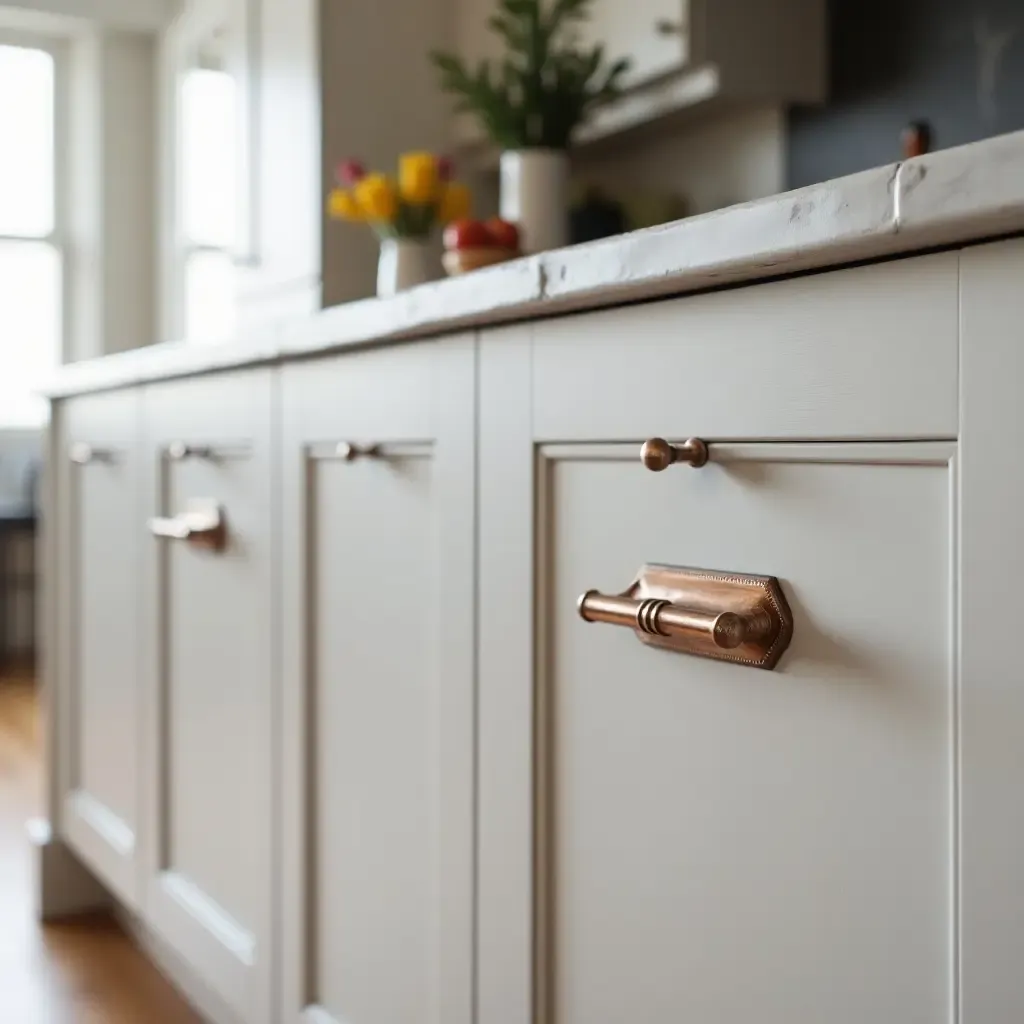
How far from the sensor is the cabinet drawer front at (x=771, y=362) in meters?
0.60

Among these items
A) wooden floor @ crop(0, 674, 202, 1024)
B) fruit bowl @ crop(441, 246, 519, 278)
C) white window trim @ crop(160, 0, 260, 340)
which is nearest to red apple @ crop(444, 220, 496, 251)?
fruit bowl @ crop(441, 246, 519, 278)

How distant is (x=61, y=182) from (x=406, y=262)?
131 inches

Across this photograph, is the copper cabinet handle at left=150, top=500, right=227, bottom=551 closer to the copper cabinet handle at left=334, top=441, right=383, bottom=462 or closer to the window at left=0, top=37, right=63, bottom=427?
the copper cabinet handle at left=334, top=441, right=383, bottom=462

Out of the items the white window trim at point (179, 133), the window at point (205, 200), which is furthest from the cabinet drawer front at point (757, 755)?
the window at point (205, 200)

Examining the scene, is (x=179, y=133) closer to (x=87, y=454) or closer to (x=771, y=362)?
(x=87, y=454)

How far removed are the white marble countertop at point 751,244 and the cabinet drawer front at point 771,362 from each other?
1 centimetres

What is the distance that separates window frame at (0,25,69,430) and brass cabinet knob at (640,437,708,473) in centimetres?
→ 436

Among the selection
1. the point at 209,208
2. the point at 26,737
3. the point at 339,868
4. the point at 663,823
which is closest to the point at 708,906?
the point at 663,823

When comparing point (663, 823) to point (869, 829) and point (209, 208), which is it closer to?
point (869, 829)

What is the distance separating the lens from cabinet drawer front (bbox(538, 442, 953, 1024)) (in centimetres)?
62

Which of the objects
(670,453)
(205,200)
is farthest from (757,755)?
(205,200)

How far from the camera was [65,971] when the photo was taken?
1.90m

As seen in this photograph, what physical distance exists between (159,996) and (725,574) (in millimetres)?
1402

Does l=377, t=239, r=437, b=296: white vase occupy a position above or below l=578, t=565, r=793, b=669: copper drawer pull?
above
